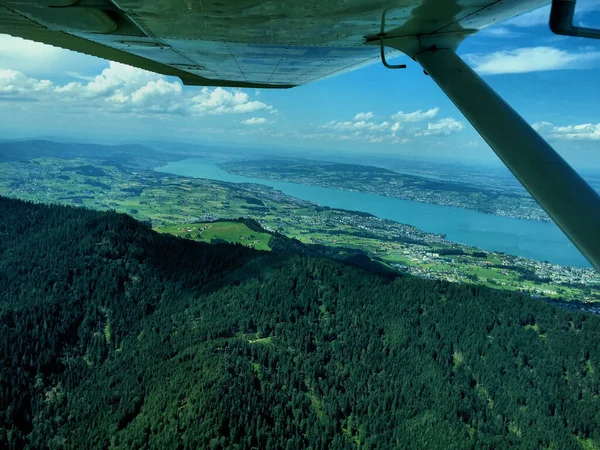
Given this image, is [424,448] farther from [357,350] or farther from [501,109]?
[501,109]

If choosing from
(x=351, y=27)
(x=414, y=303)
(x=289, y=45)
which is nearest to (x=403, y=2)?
(x=351, y=27)

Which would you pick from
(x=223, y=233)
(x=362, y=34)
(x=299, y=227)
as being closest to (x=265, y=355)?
(x=223, y=233)

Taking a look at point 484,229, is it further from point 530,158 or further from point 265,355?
point 530,158

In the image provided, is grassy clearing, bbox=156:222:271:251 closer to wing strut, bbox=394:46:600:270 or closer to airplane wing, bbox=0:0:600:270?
airplane wing, bbox=0:0:600:270

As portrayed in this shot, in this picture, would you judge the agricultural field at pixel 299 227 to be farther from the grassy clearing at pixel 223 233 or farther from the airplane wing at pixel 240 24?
the airplane wing at pixel 240 24

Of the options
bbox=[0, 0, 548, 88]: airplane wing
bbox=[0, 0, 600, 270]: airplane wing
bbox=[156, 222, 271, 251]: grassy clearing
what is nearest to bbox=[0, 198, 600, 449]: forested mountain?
bbox=[156, 222, 271, 251]: grassy clearing

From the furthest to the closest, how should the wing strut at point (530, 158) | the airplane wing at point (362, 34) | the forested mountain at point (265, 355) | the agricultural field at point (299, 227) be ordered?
1. the agricultural field at point (299, 227)
2. the forested mountain at point (265, 355)
3. the airplane wing at point (362, 34)
4. the wing strut at point (530, 158)

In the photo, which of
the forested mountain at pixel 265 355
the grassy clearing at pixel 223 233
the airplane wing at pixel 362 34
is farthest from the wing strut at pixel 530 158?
the grassy clearing at pixel 223 233
